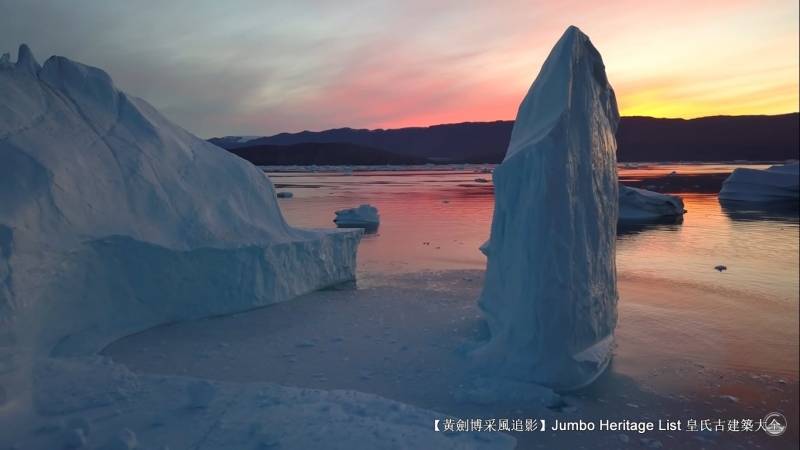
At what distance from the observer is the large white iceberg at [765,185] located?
1997 cm

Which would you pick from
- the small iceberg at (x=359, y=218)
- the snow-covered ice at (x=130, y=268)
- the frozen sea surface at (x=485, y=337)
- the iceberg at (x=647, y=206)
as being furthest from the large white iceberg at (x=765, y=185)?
the snow-covered ice at (x=130, y=268)

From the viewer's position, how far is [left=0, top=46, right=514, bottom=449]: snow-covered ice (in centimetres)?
343

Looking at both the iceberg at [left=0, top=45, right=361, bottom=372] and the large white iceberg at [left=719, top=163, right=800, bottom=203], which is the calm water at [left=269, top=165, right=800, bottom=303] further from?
the large white iceberg at [left=719, top=163, right=800, bottom=203]

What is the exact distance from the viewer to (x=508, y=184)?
17.2 ft

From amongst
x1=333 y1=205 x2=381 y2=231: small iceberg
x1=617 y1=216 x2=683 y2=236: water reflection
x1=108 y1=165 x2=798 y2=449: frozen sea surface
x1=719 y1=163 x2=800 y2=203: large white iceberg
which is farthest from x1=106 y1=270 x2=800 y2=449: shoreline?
x1=719 y1=163 x2=800 y2=203: large white iceberg

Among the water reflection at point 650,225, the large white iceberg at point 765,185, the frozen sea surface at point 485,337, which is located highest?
the large white iceberg at point 765,185

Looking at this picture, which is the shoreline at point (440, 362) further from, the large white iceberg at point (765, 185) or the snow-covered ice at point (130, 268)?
the large white iceberg at point (765, 185)

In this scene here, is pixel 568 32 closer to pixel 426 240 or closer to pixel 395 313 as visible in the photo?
pixel 395 313

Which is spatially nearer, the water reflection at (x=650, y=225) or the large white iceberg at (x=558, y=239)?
the large white iceberg at (x=558, y=239)

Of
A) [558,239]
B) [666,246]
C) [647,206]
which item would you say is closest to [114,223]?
[558,239]

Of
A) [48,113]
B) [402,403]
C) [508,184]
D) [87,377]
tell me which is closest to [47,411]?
[87,377]

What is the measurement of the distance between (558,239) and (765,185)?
21.3 meters

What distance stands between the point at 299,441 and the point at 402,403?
906mm

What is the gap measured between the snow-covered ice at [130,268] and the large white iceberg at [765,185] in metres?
19.7
